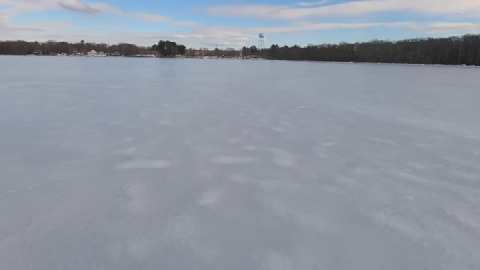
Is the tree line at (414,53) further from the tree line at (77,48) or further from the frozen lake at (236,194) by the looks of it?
the frozen lake at (236,194)

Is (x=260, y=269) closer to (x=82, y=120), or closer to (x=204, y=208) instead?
(x=204, y=208)

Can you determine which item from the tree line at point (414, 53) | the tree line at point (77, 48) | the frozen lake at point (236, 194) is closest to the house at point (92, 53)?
the tree line at point (77, 48)

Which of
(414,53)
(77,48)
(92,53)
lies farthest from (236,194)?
(77,48)

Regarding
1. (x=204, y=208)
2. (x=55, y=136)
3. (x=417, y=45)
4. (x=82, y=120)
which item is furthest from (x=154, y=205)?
(x=417, y=45)

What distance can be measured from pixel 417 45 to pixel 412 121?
78280 millimetres

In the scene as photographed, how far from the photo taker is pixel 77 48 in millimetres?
113250

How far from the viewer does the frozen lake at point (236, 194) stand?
2127 mm

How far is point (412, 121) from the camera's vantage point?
6504 mm

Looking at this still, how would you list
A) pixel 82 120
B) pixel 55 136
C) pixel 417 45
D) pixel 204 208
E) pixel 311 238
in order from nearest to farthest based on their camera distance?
1. pixel 311 238
2. pixel 204 208
3. pixel 55 136
4. pixel 82 120
5. pixel 417 45

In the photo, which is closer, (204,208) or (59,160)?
(204,208)

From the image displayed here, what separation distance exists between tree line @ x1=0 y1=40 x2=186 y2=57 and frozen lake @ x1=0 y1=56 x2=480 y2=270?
96753mm

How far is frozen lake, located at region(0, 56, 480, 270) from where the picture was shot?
6.98ft

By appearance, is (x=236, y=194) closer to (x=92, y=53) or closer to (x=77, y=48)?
(x=92, y=53)

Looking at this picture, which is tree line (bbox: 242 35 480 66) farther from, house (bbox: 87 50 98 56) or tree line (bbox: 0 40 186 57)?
house (bbox: 87 50 98 56)
